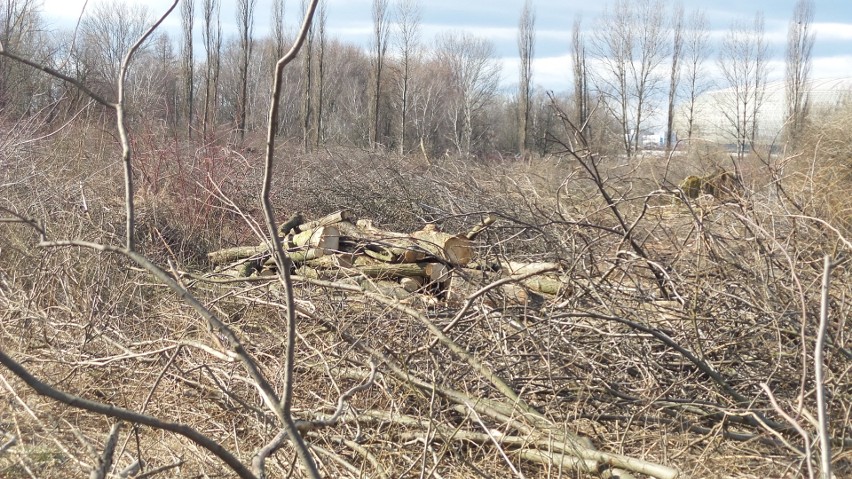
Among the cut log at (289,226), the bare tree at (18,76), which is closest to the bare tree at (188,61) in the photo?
the bare tree at (18,76)

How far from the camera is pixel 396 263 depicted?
539cm

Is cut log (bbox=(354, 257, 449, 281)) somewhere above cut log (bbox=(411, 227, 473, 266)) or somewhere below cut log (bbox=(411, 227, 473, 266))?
below

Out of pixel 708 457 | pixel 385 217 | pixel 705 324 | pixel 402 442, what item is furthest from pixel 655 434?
pixel 385 217

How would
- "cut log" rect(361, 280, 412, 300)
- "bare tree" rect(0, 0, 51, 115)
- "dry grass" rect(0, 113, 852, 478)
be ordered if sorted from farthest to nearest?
"bare tree" rect(0, 0, 51, 115) < "cut log" rect(361, 280, 412, 300) < "dry grass" rect(0, 113, 852, 478)

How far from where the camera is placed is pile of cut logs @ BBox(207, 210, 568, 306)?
4.42m

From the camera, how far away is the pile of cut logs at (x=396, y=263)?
4424mm

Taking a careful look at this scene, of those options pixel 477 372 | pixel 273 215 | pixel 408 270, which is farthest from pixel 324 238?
pixel 273 215

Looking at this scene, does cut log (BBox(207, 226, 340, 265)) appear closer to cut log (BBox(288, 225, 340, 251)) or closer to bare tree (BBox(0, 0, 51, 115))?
cut log (BBox(288, 225, 340, 251))

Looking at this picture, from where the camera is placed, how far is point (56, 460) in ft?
9.46

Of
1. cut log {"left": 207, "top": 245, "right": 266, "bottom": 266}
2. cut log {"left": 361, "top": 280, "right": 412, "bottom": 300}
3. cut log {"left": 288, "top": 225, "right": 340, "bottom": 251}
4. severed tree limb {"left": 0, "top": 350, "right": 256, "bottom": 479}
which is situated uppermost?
severed tree limb {"left": 0, "top": 350, "right": 256, "bottom": 479}

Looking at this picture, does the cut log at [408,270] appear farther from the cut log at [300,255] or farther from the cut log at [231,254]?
the cut log at [231,254]

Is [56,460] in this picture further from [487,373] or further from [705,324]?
[705,324]

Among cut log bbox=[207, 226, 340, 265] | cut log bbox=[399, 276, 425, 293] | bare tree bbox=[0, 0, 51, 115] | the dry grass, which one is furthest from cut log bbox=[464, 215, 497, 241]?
bare tree bbox=[0, 0, 51, 115]

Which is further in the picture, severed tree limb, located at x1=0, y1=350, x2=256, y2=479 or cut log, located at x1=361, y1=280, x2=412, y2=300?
cut log, located at x1=361, y1=280, x2=412, y2=300
